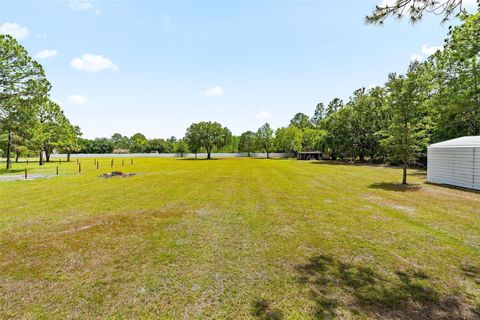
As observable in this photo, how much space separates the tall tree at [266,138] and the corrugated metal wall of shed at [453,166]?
6380cm

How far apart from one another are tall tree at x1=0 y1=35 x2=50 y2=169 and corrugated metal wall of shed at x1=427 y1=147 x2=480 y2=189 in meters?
31.6

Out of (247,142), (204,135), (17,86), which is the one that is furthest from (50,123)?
(247,142)

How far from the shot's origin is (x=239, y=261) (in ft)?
17.1

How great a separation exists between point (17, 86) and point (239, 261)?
25128 mm

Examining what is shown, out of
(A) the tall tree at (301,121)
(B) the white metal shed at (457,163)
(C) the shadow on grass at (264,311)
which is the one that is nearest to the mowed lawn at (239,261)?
(C) the shadow on grass at (264,311)

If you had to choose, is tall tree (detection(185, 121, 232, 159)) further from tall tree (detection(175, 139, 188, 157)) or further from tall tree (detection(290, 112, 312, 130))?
tall tree (detection(290, 112, 312, 130))

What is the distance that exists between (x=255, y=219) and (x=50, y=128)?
44.8 metres

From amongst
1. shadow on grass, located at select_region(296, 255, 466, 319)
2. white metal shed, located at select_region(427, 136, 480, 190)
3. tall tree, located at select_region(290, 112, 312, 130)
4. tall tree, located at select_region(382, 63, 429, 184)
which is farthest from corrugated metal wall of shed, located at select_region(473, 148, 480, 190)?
tall tree, located at select_region(290, 112, 312, 130)

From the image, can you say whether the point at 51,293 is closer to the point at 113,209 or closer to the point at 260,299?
the point at 260,299

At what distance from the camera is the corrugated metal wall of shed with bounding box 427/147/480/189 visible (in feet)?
45.2

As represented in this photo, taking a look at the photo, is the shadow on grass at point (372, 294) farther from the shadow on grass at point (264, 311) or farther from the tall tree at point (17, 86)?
the tall tree at point (17, 86)

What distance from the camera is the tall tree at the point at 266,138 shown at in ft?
266

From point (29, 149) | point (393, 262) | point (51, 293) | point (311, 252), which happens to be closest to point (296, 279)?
point (311, 252)

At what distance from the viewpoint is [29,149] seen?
3139 centimetres
